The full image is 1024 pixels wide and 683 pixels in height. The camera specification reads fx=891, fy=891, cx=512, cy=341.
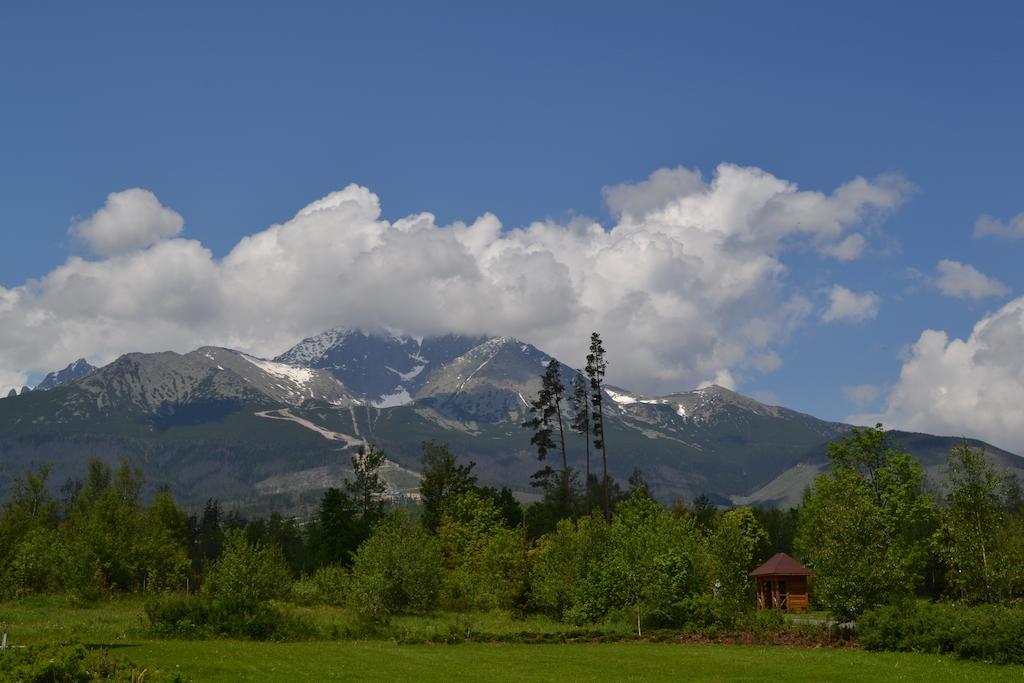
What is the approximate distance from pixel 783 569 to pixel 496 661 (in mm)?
47667

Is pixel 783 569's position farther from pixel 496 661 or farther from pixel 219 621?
pixel 219 621

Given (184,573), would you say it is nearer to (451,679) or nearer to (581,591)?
(581,591)

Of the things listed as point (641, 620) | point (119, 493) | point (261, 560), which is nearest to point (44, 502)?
point (119, 493)

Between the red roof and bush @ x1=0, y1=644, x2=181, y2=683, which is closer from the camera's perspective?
bush @ x1=0, y1=644, x2=181, y2=683

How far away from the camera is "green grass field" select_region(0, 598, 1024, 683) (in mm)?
32438

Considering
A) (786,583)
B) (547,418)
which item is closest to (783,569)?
(786,583)

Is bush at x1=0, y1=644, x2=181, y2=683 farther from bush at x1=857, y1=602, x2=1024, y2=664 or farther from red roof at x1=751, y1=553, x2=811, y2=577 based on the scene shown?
red roof at x1=751, y1=553, x2=811, y2=577

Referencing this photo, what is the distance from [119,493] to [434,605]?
4337 centimetres

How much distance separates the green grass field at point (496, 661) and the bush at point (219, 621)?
4.35 feet

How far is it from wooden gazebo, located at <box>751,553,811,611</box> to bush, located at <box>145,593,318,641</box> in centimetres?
4591

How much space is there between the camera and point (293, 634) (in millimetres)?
47188

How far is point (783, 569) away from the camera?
78.5 meters

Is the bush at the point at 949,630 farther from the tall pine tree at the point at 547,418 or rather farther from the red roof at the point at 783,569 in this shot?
the tall pine tree at the point at 547,418

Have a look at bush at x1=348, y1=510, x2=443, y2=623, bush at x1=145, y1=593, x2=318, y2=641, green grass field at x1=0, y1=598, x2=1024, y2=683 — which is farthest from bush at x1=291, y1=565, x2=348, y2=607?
green grass field at x1=0, y1=598, x2=1024, y2=683
